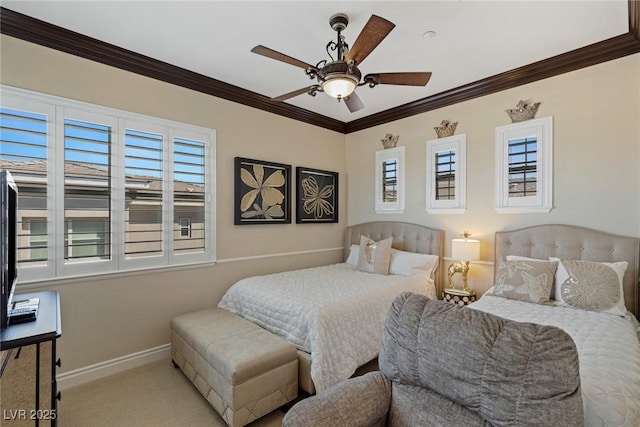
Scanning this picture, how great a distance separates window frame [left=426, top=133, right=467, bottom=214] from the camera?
3648 mm

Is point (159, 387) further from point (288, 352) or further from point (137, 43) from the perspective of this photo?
point (137, 43)

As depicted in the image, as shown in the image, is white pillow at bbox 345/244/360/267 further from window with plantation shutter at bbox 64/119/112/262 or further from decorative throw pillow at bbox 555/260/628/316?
window with plantation shutter at bbox 64/119/112/262

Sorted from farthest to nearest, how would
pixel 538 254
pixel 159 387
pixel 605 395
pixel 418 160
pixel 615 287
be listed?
pixel 418 160
pixel 538 254
pixel 159 387
pixel 615 287
pixel 605 395

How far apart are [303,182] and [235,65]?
1767 mm

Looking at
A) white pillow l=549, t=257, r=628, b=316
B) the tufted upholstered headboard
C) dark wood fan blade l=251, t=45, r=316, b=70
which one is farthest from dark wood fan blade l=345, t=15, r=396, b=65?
the tufted upholstered headboard

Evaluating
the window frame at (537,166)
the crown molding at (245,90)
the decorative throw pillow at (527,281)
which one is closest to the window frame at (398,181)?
the crown molding at (245,90)

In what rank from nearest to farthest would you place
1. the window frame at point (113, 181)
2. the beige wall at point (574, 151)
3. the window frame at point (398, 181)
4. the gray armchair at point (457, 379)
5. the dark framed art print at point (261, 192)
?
the gray armchair at point (457, 379) < the window frame at point (113, 181) < the beige wall at point (574, 151) < the dark framed art print at point (261, 192) < the window frame at point (398, 181)

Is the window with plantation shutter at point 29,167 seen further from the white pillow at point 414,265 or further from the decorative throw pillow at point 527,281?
the decorative throw pillow at point 527,281

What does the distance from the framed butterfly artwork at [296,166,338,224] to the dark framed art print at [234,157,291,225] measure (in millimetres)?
195

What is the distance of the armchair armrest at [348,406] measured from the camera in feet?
3.88

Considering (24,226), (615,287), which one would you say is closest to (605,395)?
(615,287)

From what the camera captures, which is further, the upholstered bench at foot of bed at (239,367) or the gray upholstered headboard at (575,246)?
the gray upholstered headboard at (575,246)

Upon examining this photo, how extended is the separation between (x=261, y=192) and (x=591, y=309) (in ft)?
11.0

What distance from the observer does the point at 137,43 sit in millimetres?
2645
